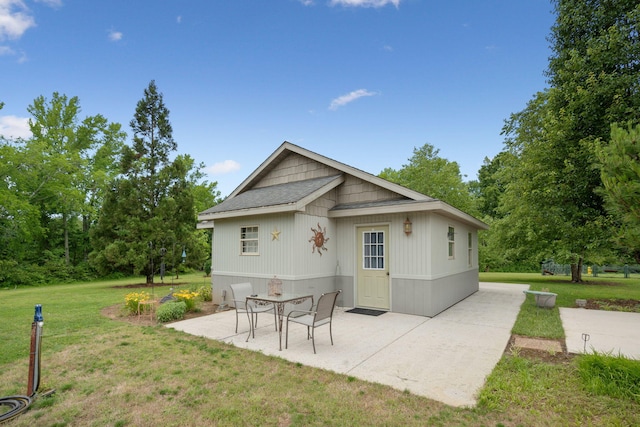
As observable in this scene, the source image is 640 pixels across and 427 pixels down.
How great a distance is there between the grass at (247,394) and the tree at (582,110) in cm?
769

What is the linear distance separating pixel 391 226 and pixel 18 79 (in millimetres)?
20000

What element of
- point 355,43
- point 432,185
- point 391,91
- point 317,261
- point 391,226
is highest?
point 355,43

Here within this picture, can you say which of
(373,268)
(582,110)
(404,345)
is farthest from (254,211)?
(582,110)

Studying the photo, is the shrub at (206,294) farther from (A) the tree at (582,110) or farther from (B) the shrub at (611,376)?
(A) the tree at (582,110)

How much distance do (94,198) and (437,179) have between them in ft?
88.6

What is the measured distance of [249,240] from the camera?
30.4 feet

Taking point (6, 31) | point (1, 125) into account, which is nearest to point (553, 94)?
point (6, 31)

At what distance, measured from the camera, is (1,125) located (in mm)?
20750

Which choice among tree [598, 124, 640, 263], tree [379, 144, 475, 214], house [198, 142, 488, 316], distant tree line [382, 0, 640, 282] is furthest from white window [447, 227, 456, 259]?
tree [379, 144, 475, 214]

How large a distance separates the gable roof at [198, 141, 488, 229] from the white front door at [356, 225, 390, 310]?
736 mm

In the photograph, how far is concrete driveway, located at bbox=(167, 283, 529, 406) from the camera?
13.4 feet

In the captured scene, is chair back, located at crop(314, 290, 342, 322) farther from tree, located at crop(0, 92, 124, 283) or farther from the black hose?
tree, located at crop(0, 92, 124, 283)

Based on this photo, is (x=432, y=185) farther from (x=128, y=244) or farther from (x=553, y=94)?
(x=128, y=244)

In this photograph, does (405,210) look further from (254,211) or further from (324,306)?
(254,211)
